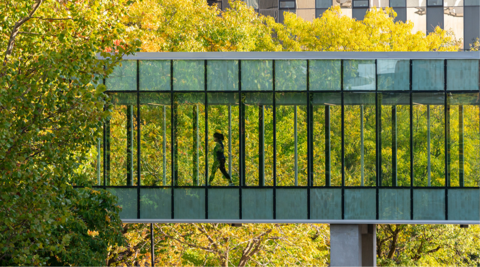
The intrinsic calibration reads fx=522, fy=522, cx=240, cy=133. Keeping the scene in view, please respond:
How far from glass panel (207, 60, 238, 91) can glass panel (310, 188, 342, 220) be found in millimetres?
3620

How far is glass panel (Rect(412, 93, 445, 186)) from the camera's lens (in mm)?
14094

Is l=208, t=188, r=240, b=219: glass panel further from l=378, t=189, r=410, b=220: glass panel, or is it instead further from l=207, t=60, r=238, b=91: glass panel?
l=378, t=189, r=410, b=220: glass panel

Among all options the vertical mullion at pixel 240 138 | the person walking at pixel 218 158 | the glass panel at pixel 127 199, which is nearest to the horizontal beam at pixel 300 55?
the vertical mullion at pixel 240 138

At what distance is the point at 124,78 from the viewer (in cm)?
1420

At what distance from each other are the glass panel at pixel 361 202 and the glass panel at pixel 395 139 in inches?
20.5

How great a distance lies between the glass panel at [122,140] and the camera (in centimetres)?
1423

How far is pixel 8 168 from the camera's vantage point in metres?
8.35

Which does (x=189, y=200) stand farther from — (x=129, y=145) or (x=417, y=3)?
(x=417, y=3)

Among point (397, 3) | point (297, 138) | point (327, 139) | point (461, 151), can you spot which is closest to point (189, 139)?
point (297, 138)

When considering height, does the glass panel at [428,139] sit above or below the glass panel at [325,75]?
below

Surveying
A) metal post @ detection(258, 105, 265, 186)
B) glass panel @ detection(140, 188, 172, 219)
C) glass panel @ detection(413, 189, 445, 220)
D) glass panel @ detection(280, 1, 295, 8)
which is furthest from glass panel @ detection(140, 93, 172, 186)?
glass panel @ detection(280, 1, 295, 8)

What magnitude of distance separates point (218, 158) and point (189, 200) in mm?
1383

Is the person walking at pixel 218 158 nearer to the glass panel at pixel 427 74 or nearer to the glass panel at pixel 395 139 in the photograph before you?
the glass panel at pixel 395 139

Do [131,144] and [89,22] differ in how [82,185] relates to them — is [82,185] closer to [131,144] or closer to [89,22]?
[131,144]
